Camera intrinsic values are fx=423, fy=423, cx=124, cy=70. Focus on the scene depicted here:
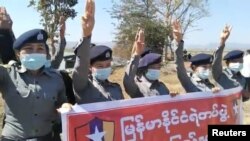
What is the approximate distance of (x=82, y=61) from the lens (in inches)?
138

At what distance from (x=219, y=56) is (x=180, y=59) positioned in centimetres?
77

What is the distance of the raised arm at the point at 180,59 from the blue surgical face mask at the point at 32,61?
2.05 metres

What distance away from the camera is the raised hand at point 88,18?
3445 mm

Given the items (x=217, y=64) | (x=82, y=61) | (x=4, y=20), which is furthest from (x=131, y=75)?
(x=217, y=64)

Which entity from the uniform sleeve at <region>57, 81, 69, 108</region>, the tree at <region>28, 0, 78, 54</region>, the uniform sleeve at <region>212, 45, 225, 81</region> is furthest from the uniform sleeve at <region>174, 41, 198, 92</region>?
the tree at <region>28, 0, 78, 54</region>

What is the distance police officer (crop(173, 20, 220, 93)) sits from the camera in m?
5.06

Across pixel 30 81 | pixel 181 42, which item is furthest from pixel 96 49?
pixel 181 42

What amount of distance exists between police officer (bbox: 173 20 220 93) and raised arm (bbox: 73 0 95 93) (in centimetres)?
177

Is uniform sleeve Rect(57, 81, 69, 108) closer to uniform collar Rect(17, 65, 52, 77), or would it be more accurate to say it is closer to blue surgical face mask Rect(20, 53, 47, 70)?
uniform collar Rect(17, 65, 52, 77)

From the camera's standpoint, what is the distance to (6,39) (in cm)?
409

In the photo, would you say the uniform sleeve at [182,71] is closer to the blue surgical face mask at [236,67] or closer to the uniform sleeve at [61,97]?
the blue surgical face mask at [236,67]

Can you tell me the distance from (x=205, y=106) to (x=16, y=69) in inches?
86.3

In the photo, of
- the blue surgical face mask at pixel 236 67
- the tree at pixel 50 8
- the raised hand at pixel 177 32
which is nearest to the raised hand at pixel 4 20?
the raised hand at pixel 177 32

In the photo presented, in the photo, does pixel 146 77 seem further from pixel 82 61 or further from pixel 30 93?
pixel 30 93
